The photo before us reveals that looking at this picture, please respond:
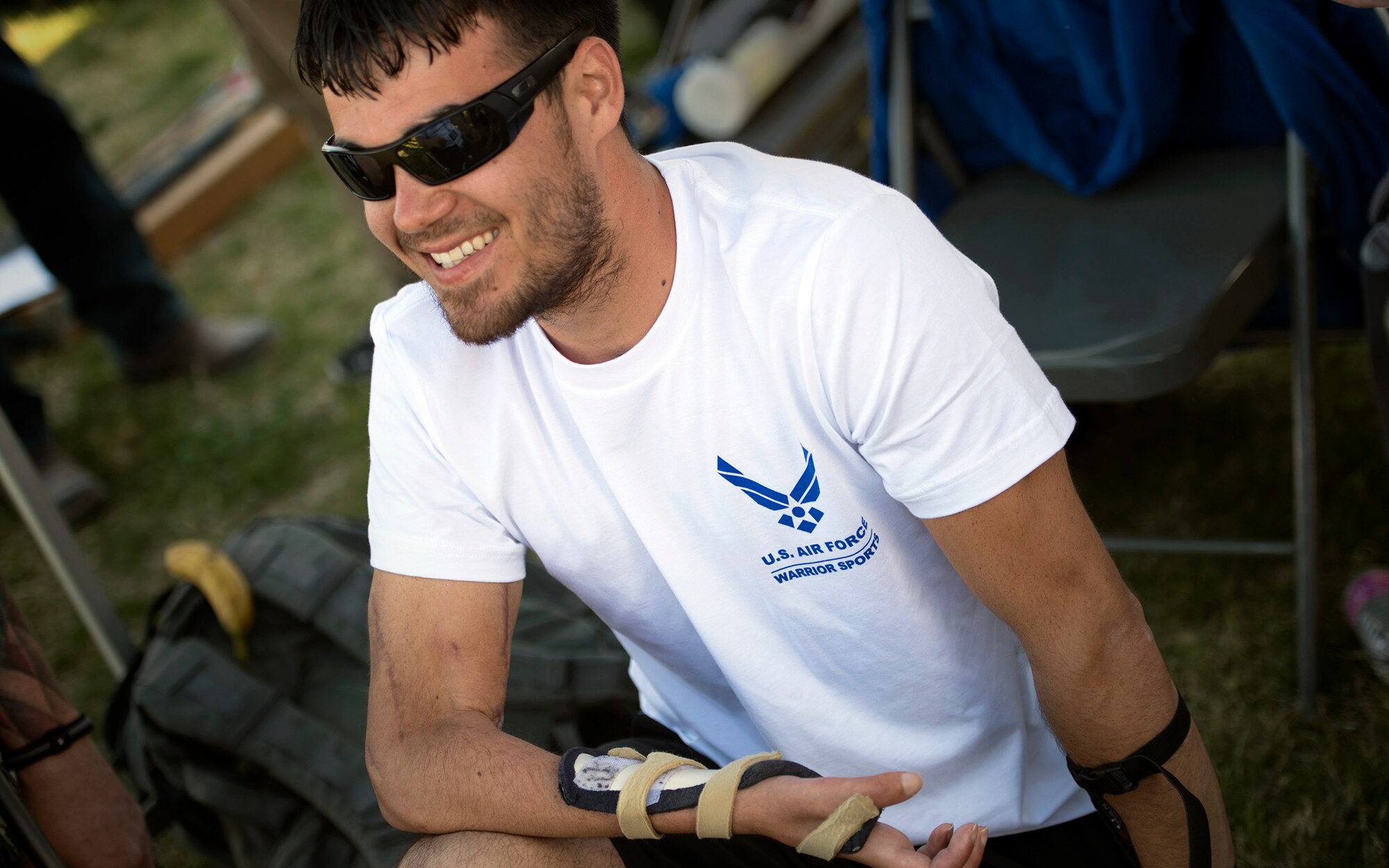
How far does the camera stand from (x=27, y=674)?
1.87 meters

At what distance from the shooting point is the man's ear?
1.48 m

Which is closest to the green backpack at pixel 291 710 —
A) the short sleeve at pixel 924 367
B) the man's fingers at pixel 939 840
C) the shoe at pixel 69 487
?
the man's fingers at pixel 939 840

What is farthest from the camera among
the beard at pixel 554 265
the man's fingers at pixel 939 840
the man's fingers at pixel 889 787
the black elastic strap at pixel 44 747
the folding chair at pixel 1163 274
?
the folding chair at pixel 1163 274

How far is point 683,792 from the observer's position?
1.40 meters

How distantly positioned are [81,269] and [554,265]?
3.62 metres

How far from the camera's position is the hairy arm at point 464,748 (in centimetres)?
136

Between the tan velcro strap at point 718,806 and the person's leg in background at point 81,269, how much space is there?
352 centimetres

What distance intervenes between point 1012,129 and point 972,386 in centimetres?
149

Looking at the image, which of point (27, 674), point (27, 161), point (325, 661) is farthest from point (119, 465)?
point (27, 674)

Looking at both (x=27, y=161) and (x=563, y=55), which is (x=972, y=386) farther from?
(x=27, y=161)

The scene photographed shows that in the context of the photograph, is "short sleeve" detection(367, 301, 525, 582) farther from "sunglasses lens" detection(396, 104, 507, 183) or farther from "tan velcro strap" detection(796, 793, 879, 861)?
"tan velcro strap" detection(796, 793, 879, 861)

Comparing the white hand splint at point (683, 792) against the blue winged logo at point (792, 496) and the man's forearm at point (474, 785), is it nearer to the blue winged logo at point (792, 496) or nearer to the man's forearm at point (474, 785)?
the man's forearm at point (474, 785)

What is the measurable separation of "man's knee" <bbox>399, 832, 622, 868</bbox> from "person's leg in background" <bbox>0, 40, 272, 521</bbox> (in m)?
3.19

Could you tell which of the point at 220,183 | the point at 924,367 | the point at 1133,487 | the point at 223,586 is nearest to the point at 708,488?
the point at 924,367
